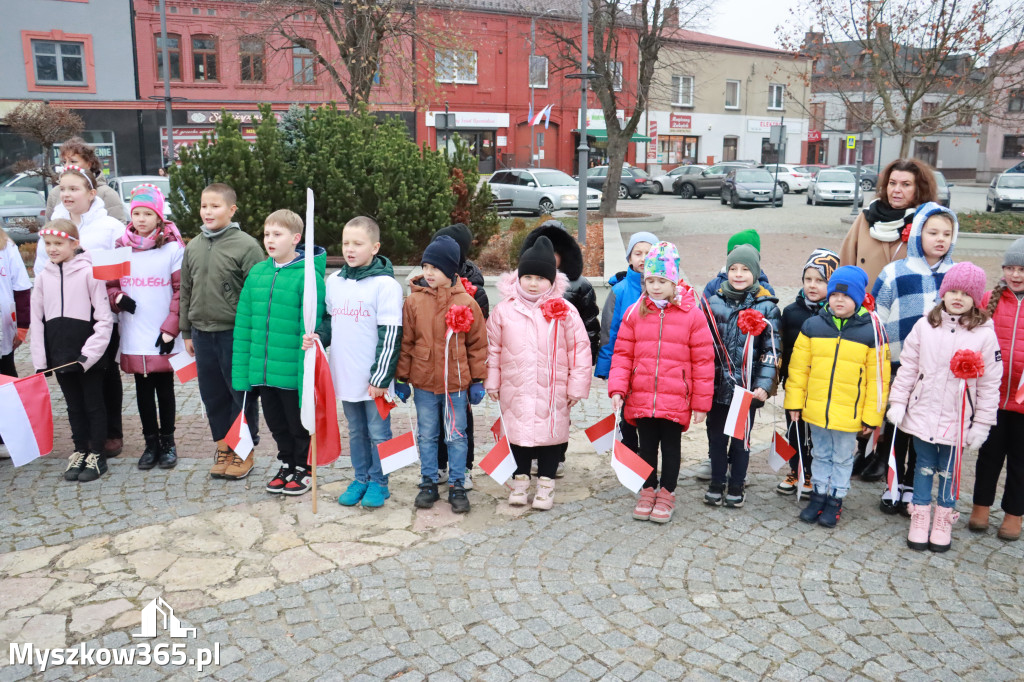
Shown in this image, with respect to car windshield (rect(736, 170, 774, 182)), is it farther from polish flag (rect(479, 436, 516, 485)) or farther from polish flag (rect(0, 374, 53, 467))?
polish flag (rect(0, 374, 53, 467))

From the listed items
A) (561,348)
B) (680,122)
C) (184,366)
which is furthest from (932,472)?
(680,122)

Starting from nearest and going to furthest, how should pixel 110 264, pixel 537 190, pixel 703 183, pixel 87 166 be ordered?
pixel 110 264
pixel 87 166
pixel 537 190
pixel 703 183

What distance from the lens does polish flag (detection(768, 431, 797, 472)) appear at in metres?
5.18

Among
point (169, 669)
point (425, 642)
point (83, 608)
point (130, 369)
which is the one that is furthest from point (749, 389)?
point (130, 369)

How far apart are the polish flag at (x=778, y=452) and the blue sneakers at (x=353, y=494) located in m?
2.55

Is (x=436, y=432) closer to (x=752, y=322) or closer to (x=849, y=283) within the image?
(x=752, y=322)

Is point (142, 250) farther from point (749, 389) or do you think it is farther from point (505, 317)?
point (749, 389)

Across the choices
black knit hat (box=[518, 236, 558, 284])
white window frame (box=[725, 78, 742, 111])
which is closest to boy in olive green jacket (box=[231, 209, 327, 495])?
black knit hat (box=[518, 236, 558, 284])

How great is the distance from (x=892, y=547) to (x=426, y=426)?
274 cm

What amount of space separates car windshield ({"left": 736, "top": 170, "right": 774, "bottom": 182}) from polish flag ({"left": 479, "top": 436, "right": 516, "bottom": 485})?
27212mm

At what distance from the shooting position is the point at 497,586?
410 centimetres

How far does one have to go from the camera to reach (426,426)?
16.6 feet

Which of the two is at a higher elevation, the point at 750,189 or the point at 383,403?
the point at 750,189

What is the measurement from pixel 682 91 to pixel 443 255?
49.7 m
